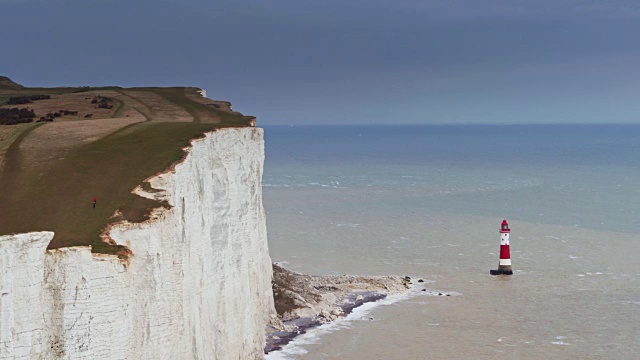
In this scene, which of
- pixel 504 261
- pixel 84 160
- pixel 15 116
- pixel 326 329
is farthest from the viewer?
pixel 504 261

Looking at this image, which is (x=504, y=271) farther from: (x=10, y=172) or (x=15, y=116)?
(x=10, y=172)

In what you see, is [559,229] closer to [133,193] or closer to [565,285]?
[565,285]

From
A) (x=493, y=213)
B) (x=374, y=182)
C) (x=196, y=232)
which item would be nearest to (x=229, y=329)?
(x=196, y=232)

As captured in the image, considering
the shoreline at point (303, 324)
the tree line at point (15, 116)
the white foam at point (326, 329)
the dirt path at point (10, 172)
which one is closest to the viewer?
the dirt path at point (10, 172)

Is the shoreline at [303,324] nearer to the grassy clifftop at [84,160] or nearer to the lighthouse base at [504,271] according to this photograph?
the lighthouse base at [504,271]

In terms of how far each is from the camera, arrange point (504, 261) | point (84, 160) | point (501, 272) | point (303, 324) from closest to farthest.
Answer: point (84, 160)
point (303, 324)
point (504, 261)
point (501, 272)

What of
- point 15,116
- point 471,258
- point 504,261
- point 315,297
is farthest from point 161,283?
point 471,258

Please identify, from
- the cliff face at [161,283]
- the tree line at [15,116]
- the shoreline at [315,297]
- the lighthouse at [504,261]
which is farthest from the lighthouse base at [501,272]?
the tree line at [15,116]
